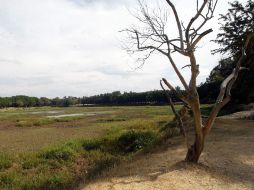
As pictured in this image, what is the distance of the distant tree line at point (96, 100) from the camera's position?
91056 mm

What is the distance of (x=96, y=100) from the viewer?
127312mm

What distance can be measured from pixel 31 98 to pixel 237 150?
5261 inches

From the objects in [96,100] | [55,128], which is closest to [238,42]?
[55,128]

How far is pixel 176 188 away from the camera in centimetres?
703

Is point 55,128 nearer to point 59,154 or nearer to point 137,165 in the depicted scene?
point 59,154

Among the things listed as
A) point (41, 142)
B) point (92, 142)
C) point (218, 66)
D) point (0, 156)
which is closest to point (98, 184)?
point (0, 156)

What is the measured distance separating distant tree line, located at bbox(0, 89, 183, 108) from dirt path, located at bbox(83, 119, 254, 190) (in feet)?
240

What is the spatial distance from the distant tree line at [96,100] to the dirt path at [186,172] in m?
73.1

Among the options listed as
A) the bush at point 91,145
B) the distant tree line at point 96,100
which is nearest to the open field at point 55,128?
the bush at point 91,145

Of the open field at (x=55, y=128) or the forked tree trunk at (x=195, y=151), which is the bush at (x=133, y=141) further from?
the forked tree trunk at (x=195, y=151)

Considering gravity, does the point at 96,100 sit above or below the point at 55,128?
above

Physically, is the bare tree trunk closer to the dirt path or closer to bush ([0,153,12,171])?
the dirt path

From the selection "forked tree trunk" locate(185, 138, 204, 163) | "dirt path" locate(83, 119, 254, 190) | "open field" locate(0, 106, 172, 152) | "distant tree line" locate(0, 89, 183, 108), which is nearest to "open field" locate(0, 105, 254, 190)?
"dirt path" locate(83, 119, 254, 190)

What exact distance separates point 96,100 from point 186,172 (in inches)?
4726
